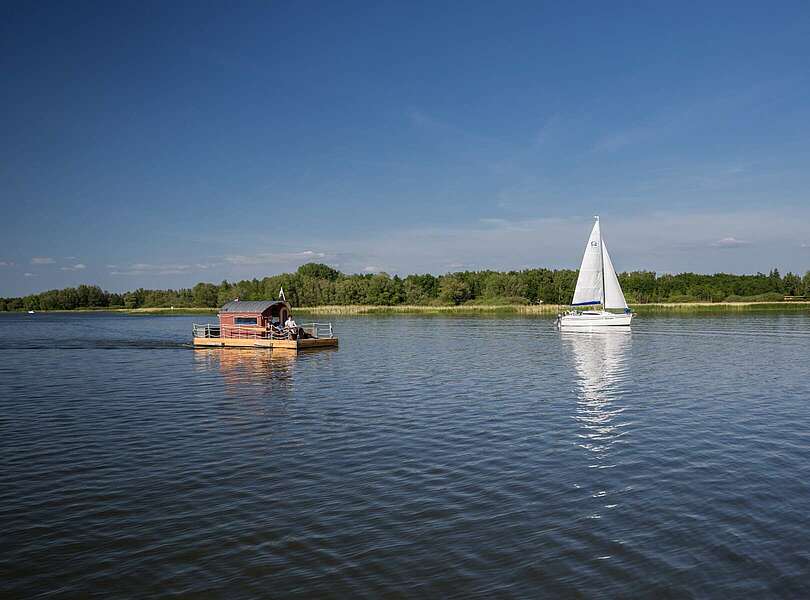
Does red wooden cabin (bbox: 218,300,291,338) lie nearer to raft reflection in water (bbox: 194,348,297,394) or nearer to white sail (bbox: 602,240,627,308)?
raft reflection in water (bbox: 194,348,297,394)

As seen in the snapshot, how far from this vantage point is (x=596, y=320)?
76375 millimetres

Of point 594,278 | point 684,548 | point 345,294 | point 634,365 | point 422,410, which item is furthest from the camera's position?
point 345,294

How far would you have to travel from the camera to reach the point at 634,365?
4028 cm

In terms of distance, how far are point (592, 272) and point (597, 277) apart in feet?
3.31

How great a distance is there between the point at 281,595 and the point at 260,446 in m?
9.91

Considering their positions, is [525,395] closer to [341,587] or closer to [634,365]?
[634,365]

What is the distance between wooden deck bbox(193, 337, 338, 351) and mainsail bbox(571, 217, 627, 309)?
39730 millimetres

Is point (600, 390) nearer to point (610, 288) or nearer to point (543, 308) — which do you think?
point (610, 288)

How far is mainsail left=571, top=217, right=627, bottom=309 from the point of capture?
261ft

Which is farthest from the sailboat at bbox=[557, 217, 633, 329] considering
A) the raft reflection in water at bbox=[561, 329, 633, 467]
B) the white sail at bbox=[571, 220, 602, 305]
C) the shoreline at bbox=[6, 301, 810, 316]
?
the shoreline at bbox=[6, 301, 810, 316]

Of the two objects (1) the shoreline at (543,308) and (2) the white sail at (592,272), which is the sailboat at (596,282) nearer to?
(2) the white sail at (592,272)

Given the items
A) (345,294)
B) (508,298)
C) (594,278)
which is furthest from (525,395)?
(345,294)

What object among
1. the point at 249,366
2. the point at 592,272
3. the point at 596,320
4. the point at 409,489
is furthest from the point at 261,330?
the point at 592,272

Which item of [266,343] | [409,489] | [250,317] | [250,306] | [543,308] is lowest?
[409,489]
